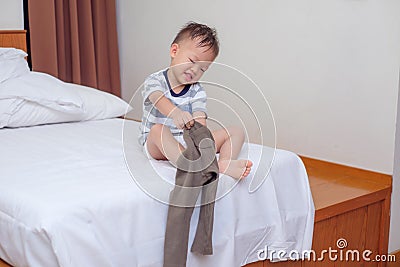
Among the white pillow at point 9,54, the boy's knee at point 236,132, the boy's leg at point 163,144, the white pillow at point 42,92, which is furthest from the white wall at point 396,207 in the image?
the white pillow at point 9,54

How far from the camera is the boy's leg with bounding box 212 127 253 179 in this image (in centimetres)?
168

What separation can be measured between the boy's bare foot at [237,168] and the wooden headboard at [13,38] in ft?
5.25

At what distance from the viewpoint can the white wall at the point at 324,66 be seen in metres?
2.25

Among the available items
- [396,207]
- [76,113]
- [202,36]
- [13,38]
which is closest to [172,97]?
[202,36]

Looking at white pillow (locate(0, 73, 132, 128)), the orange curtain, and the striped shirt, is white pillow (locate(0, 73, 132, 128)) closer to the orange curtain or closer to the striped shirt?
the striped shirt

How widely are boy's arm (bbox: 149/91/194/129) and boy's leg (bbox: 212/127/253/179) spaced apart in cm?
15

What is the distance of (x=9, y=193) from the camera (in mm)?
1493

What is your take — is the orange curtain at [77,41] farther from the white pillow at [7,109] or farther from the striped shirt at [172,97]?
the striped shirt at [172,97]

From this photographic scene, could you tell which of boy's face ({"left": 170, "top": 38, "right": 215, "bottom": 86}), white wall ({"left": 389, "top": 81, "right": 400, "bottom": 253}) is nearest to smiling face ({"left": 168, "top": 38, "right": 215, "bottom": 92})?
boy's face ({"left": 170, "top": 38, "right": 215, "bottom": 86})

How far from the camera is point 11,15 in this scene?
9.62ft

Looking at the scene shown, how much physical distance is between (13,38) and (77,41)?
1.18ft

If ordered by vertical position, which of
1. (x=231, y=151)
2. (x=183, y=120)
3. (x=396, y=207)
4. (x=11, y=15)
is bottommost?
(x=396, y=207)

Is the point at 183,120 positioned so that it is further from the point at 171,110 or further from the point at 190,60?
the point at 190,60

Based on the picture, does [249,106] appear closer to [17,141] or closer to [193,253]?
[193,253]
